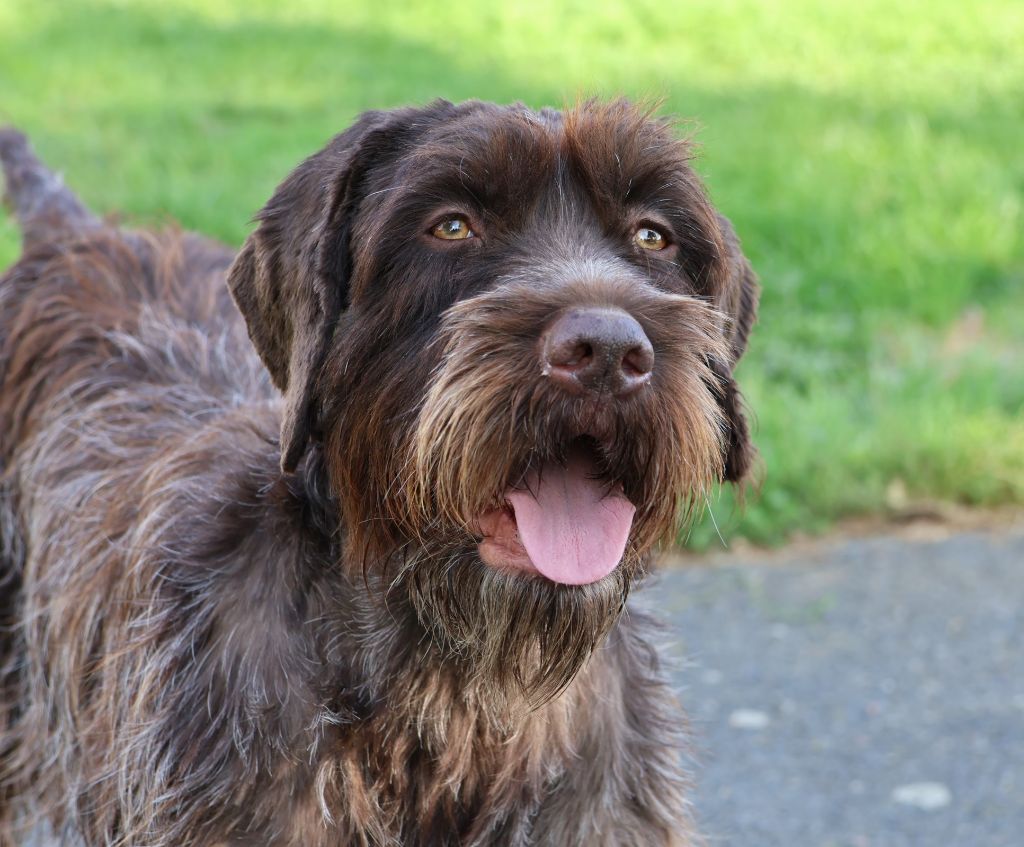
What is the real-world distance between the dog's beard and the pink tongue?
4 centimetres

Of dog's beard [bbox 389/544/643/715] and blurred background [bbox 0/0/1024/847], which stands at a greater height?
dog's beard [bbox 389/544/643/715]

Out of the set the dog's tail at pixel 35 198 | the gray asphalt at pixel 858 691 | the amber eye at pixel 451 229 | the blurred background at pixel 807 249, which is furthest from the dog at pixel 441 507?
the dog's tail at pixel 35 198

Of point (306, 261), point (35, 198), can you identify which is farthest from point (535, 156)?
point (35, 198)

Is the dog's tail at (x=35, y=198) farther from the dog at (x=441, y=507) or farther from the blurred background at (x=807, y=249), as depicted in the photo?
the dog at (x=441, y=507)

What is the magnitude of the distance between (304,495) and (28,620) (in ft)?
4.27

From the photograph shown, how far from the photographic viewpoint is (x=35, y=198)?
16.2 ft

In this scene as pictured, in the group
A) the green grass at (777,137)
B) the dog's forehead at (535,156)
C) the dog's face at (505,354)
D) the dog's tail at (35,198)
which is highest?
the dog's forehead at (535,156)

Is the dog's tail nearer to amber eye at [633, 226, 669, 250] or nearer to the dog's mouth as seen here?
amber eye at [633, 226, 669, 250]

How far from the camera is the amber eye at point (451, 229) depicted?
2.99 m

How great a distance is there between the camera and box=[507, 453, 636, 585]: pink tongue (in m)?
2.83

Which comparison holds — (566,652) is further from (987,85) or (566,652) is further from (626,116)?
(987,85)

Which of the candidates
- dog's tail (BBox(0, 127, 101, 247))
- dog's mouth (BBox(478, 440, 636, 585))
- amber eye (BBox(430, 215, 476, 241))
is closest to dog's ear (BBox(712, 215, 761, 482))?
dog's mouth (BBox(478, 440, 636, 585))

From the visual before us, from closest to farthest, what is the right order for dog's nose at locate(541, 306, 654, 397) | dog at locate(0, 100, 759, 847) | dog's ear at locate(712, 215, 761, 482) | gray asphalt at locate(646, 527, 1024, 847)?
dog's nose at locate(541, 306, 654, 397) → dog at locate(0, 100, 759, 847) → dog's ear at locate(712, 215, 761, 482) → gray asphalt at locate(646, 527, 1024, 847)

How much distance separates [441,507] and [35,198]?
2.69 m
